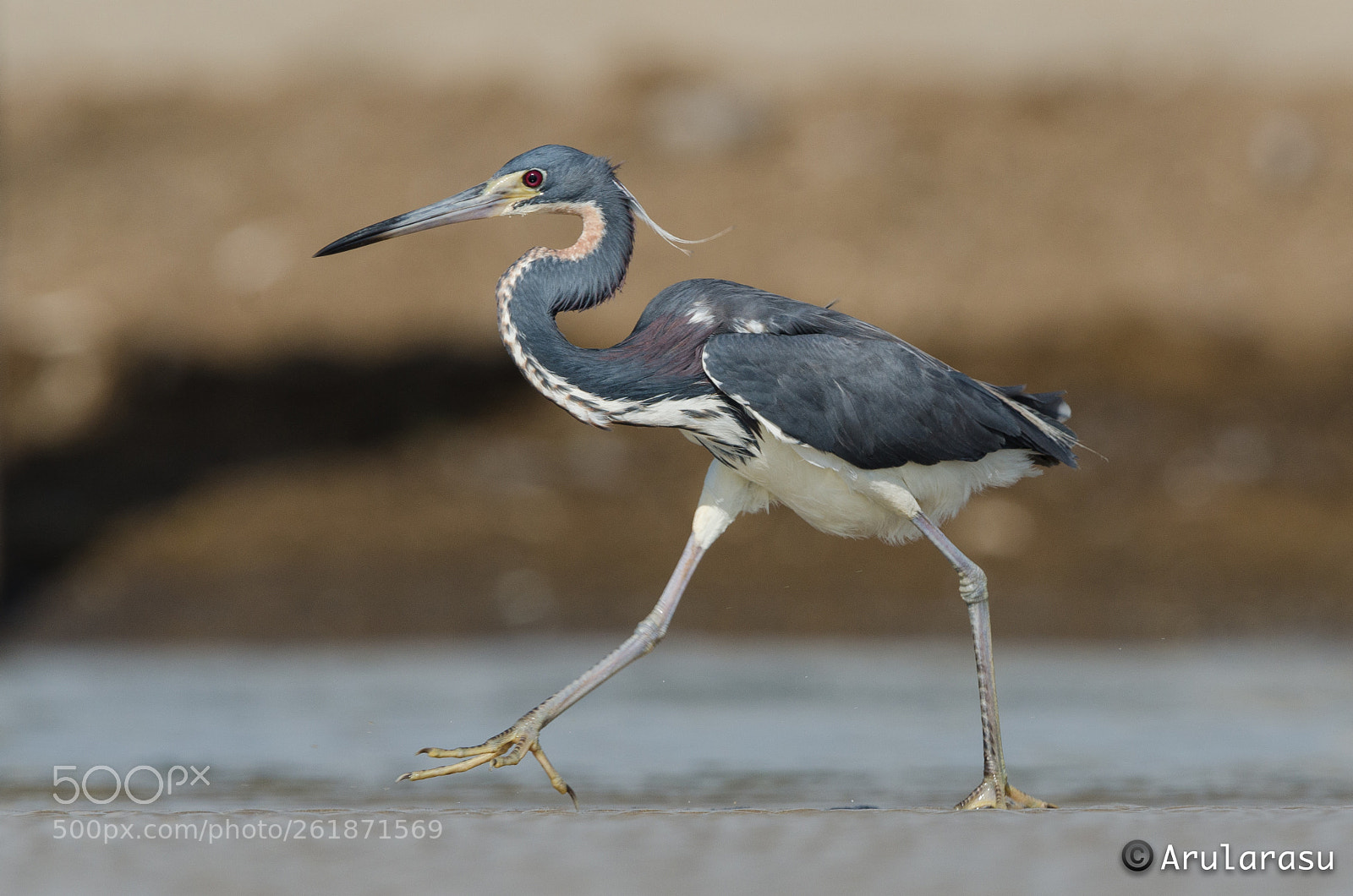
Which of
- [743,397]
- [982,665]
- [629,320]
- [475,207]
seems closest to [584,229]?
[475,207]

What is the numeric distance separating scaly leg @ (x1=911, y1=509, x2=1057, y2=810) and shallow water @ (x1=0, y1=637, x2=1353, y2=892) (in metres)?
0.21

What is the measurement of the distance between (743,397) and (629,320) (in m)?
7.42

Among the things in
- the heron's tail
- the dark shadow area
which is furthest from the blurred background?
the heron's tail

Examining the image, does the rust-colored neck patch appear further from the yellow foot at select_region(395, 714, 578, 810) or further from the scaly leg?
the yellow foot at select_region(395, 714, 578, 810)

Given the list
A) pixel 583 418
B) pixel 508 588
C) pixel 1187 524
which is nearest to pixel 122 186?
pixel 508 588

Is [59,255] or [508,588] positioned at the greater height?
[59,255]

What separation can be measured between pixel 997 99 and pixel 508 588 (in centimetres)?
753

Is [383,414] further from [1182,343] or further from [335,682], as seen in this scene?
[1182,343]

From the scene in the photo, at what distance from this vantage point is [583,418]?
6.35 m

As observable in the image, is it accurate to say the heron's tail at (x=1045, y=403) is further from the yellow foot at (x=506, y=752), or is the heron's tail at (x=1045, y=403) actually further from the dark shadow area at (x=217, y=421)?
the dark shadow area at (x=217, y=421)

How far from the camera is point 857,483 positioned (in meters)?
6.45

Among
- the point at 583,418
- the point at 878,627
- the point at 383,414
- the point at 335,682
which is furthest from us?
the point at 383,414

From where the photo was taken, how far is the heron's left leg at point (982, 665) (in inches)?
244

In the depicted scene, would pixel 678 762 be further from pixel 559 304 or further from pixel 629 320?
pixel 629 320
